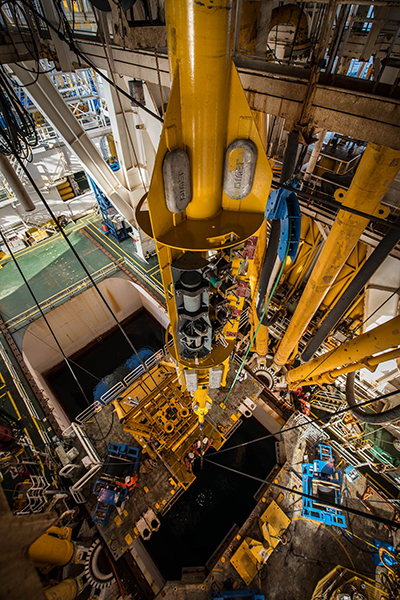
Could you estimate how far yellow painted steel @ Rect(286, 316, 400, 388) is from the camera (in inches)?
197

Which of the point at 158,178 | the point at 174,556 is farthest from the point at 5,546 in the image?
the point at 174,556

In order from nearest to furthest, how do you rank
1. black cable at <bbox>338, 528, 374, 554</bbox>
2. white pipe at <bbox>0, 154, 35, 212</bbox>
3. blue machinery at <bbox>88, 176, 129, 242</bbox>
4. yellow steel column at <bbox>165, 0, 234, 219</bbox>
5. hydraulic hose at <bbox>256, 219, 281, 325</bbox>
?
yellow steel column at <bbox>165, 0, 234, 219</bbox> → hydraulic hose at <bbox>256, 219, 281, 325</bbox> → white pipe at <bbox>0, 154, 35, 212</bbox> → black cable at <bbox>338, 528, 374, 554</bbox> → blue machinery at <bbox>88, 176, 129, 242</bbox>

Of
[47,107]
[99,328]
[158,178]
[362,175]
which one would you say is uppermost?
[158,178]

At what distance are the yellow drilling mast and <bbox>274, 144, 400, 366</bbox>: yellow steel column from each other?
2.21 m

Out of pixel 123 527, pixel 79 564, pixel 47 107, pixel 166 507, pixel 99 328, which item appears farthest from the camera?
pixel 99 328

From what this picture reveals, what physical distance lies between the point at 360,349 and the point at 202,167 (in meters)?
5.23

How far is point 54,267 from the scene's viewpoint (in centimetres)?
1498

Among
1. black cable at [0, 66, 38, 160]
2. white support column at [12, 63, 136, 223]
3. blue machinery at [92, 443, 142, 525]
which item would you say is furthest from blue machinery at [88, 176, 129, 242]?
blue machinery at [92, 443, 142, 525]

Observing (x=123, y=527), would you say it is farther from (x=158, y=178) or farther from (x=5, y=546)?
(x=158, y=178)

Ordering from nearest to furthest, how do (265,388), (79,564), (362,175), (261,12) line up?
1. (362,175)
2. (261,12)
3. (79,564)
4. (265,388)

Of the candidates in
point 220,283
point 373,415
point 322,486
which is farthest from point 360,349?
point 322,486

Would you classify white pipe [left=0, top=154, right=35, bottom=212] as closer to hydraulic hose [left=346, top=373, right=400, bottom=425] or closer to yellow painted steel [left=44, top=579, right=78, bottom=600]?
yellow painted steel [left=44, top=579, right=78, bottom=600]

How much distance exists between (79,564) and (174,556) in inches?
134

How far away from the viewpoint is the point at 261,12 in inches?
198
